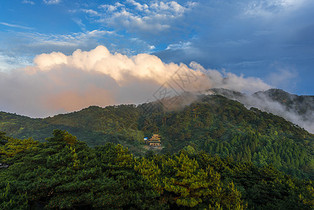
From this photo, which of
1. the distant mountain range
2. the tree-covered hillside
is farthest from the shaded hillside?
the tree-covered hillside

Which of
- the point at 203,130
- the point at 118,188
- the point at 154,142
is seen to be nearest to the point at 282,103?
the point at 203,130

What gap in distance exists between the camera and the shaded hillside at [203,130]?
49.5 meters

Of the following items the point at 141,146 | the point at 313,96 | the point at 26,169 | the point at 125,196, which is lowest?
the point at 141,146

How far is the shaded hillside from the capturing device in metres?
49.5


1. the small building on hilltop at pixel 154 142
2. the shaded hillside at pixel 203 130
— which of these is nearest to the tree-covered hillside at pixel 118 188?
the shaded hillside at pixel 203 130

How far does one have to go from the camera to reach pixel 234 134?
2346 inches

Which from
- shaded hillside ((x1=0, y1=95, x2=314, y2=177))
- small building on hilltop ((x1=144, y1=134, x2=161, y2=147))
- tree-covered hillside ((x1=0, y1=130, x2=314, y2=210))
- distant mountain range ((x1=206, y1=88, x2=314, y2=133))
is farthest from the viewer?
distant mountain range ((x1=206, y1=88, x2=314, y2=133))

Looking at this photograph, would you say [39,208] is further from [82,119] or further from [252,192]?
[82,119]

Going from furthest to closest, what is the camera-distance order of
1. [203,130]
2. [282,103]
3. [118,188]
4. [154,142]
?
[282,103]
[203,130]
[154,142]
[118,188]

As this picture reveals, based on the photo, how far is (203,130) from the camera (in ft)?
229

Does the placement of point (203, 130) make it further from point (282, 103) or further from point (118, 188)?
point (282, 103)

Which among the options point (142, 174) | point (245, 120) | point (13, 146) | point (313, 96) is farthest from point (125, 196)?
point (313, 96)

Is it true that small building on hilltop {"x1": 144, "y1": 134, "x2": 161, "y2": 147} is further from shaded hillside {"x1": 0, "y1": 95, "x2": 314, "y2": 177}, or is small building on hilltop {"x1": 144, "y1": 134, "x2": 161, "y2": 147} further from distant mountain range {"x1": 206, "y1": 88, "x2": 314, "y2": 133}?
distant mountain range {"x1": 206, "y1": 88, "x2": 314, "y2": 133}

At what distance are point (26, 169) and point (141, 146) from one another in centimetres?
4825
